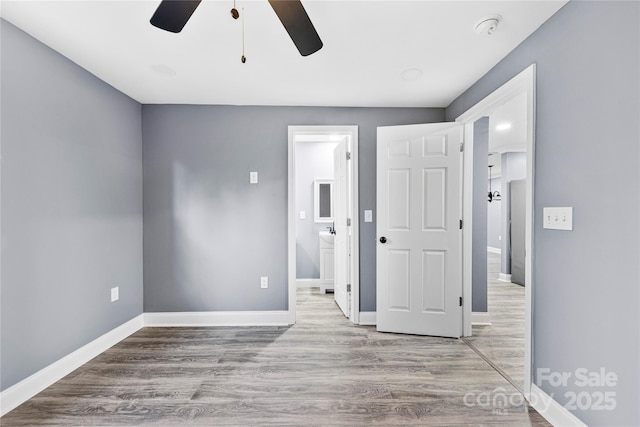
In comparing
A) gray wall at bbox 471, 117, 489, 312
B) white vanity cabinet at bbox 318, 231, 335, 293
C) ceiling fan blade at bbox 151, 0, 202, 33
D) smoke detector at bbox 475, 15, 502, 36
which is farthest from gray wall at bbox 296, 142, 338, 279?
ceiling fan blade at bbox 151, 0, 202, 33

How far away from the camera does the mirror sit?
4875 millimetres

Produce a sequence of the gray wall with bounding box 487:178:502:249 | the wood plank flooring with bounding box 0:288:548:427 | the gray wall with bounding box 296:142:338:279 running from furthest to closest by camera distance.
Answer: the gray wall with bounding box 487:178:502:249 < the gray wall with bounding box 296:142:338:279 < the wood plank flooring with bounding box 0:288:548:427

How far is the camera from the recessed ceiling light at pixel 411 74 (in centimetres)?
245

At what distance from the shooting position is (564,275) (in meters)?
1.68

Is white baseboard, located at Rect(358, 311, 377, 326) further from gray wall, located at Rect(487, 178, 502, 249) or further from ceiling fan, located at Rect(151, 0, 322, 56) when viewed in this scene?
gray wall, located at Rect(487, 178, 502, 249)

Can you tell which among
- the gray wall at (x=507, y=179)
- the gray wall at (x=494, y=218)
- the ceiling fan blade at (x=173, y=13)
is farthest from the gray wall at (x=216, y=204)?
the gray wall at (x=494, y=218)

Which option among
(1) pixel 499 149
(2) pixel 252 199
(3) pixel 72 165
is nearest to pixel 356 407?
(2) pixel 252 199

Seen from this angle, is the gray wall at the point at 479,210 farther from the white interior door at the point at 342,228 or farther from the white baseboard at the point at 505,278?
the white baseboard at the point at 505,278

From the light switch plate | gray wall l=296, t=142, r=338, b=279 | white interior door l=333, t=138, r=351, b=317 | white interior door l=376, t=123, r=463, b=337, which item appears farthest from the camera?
gray wall l=296, t=142, r=338, b=279

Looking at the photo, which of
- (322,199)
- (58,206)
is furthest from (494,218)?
(58,206)

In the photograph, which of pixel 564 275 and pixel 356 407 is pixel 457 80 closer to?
pixel 564 275

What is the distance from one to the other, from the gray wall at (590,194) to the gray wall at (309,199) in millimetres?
3231

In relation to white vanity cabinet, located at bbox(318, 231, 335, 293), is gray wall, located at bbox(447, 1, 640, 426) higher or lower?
higher

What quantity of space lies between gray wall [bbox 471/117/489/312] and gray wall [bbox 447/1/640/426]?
1.34 metres
